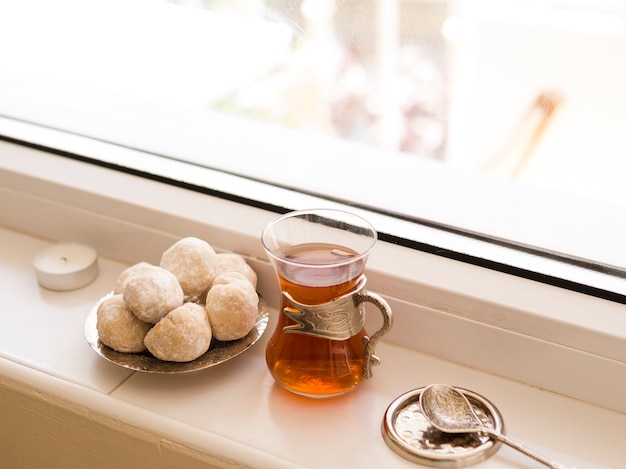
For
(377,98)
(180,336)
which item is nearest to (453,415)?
(180,336)

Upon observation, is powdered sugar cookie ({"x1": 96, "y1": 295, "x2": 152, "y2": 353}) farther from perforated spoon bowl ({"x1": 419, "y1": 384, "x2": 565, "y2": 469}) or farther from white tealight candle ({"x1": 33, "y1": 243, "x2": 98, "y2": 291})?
perforated spoon bowl ({"x1": 419, "y1": 384, "x2": 565, "y2": 469})

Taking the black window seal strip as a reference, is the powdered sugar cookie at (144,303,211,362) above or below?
below

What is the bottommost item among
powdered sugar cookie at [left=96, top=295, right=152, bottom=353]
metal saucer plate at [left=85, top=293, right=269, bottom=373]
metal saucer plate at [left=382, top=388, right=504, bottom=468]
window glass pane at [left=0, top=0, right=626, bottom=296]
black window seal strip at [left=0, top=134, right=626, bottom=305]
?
metal saucer plate at [left=382, top=388, right=504, bottom=468]

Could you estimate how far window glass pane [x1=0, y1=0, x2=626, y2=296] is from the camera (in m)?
0.83

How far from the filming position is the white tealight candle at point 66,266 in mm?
930

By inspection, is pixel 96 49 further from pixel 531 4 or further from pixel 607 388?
pixel 607 388

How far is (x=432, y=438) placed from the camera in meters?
0.71

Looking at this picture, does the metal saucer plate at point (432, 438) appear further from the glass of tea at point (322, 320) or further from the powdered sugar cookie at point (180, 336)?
the powdered sugar cookie at point (180, 336)

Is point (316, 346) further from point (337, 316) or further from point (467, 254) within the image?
point (467, 254)

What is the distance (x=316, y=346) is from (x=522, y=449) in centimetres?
21

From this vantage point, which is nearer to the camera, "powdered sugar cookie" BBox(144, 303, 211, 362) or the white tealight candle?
"powdered sugar cookie" BBox(144, 303, 211, 362)

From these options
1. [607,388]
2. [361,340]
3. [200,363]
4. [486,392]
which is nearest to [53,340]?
[200,363]

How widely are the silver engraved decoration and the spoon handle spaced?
130 mm

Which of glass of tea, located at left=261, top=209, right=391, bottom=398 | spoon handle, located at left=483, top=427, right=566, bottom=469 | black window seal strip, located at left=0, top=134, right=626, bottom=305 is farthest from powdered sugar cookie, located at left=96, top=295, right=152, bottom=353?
spoon handle, located at left=483, top=427, right=566, bottom=469
